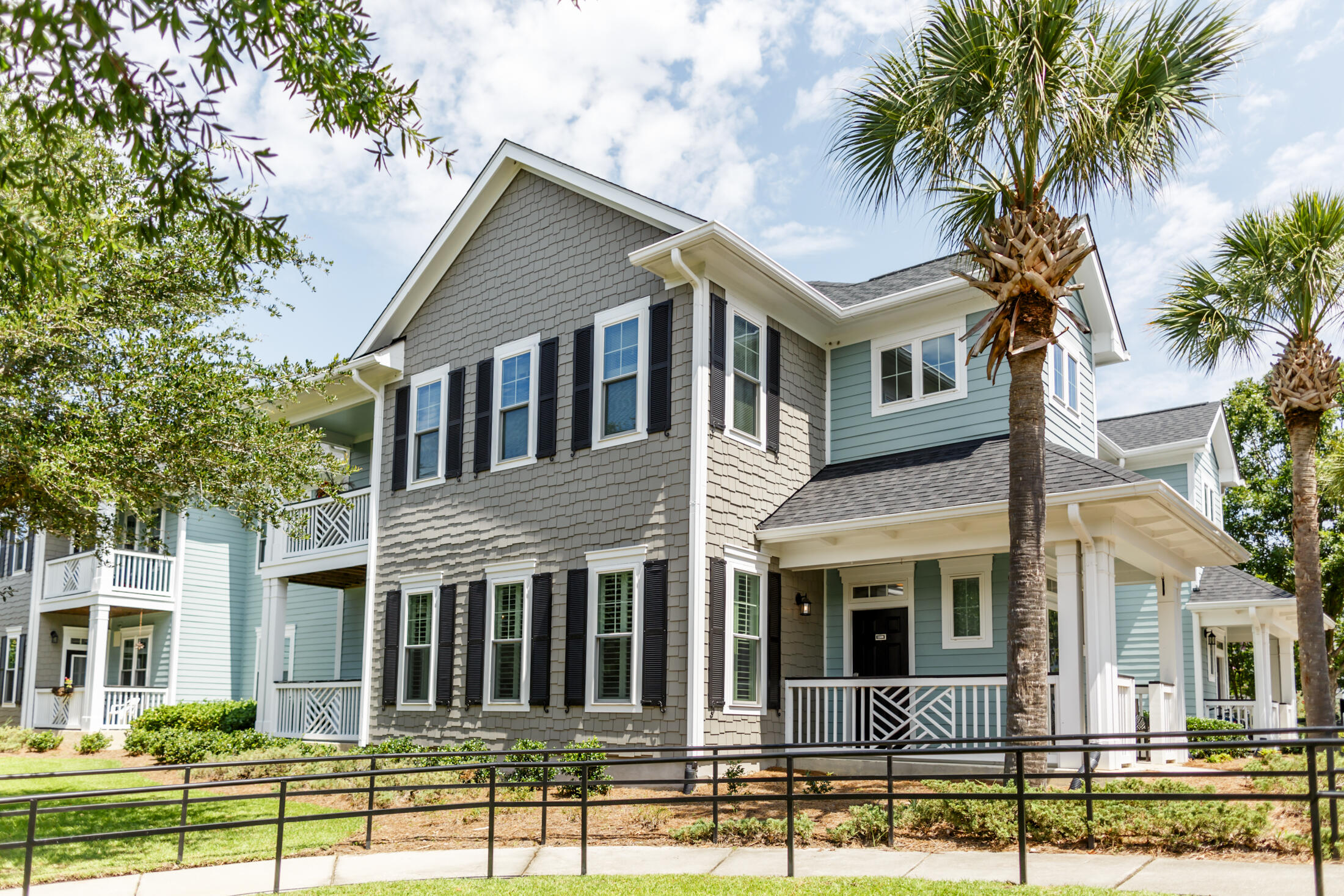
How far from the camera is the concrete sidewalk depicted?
719 centimetres

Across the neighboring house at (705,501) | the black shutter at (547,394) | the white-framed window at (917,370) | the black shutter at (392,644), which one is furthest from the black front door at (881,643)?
the black shutter at (392,644)

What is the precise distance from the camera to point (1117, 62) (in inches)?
452

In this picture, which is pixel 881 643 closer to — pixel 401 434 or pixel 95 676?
pixel 401 434

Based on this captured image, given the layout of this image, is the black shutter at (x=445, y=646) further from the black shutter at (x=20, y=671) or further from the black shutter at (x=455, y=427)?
the black shutter at (x=20, y=671)

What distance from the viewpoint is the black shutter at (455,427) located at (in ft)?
56.7

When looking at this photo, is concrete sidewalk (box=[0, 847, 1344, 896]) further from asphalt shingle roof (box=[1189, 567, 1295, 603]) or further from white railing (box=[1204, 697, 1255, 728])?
white railing (box=[1204, 697, 1255, 728])

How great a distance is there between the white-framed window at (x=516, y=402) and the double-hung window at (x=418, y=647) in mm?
2734

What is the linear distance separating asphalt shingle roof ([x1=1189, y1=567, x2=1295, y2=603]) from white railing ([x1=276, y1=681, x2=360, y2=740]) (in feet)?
53.2

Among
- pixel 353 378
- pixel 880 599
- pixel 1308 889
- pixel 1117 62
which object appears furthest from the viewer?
pixel 353 378

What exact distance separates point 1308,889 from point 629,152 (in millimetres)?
12858

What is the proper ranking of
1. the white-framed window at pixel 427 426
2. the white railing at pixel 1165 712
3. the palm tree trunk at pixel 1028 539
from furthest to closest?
1. the white-framed window at pixel 427 426
2. the white railing at pixel 1165 712
3. the palm tree trunk at pixel 1028 539

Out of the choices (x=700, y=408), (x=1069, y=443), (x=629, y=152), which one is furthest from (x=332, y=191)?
(x=1069, y=443)

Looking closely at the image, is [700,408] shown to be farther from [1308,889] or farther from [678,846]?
[1308,889]

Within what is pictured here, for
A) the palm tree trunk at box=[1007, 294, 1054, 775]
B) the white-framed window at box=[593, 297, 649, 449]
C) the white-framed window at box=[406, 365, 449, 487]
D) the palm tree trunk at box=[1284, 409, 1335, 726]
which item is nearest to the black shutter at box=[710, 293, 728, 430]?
the white-framed window at box=[593, 297, 649, 449]
